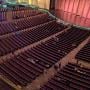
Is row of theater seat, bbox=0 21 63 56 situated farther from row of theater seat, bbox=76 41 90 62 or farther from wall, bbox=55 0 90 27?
wall, bbox=55 0 90 27

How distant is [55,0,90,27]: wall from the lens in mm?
20250

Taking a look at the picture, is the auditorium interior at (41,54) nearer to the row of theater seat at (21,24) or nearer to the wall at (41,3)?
the row of theater seat at (21,24)

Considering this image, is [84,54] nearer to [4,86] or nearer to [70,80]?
[70,80]

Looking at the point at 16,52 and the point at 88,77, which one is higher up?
the point at 16,52

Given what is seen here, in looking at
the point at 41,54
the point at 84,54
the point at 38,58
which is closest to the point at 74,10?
the point at 84,54

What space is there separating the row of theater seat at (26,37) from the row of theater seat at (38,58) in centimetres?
56

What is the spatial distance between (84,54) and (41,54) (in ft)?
10.1

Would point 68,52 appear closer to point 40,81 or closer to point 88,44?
point 88,44

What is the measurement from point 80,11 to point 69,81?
1594cm

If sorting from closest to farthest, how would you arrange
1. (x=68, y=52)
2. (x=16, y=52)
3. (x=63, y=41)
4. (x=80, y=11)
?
(x=16, y=52) < (x=68, y=52) < (x=63, y=41) < (x=80, y=11)

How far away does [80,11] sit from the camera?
21219 millimetres

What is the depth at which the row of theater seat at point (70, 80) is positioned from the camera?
6.95 m

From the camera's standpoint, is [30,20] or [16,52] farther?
[30,20]

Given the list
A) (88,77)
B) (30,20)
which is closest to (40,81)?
(88,77)
